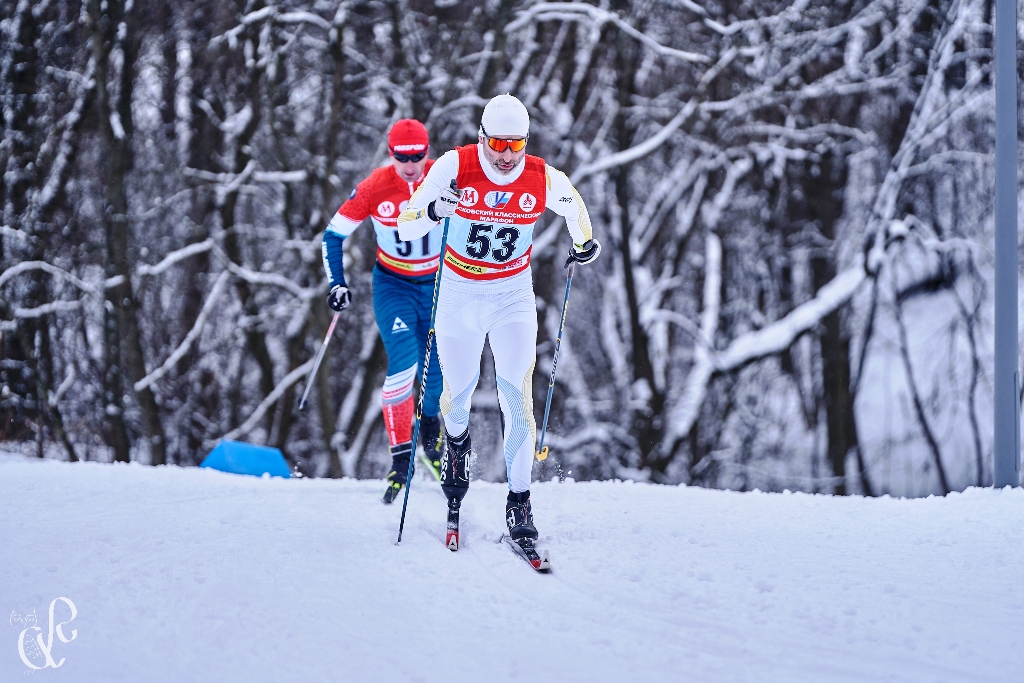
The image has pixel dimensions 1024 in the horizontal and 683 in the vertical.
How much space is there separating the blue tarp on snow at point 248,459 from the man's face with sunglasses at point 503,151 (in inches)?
170

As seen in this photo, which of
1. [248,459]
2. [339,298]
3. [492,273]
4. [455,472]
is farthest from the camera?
[248,459]

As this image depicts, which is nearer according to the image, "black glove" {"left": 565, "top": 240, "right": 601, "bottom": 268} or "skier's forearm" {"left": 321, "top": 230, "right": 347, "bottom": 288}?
"black glove" {"left": 565, "top": 240, "right": 601, "bottom": 268}

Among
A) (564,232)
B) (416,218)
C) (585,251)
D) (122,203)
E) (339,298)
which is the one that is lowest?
(339,298)

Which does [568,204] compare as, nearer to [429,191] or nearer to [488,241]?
[488,241]

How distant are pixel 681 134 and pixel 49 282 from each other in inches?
420

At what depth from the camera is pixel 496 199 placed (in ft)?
13.1

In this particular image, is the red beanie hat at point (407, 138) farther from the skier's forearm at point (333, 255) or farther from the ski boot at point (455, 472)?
the ski boot at point (455, 472)

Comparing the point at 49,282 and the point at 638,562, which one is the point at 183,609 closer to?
the point at 638,562

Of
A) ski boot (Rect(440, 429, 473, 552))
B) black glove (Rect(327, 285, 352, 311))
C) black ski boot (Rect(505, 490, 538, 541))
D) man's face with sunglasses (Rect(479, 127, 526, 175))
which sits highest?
man's face with sunglasses (Rect(479, 127, 526, 175))

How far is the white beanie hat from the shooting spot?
12.7ft

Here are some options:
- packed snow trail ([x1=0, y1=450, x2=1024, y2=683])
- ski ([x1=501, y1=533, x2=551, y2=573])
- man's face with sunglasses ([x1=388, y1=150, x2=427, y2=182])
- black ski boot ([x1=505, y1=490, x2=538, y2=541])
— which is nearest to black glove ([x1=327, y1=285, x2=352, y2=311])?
man's face with sunglasses ([x1=388, y1=150, x2=427, y2=182])

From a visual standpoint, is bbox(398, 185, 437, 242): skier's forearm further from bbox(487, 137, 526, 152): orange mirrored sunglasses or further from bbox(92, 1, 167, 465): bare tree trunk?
bbox(92, 1, 167, 465): bare tree trunk

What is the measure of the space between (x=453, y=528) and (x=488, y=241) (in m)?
1.41

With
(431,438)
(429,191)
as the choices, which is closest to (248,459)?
(431,438)
